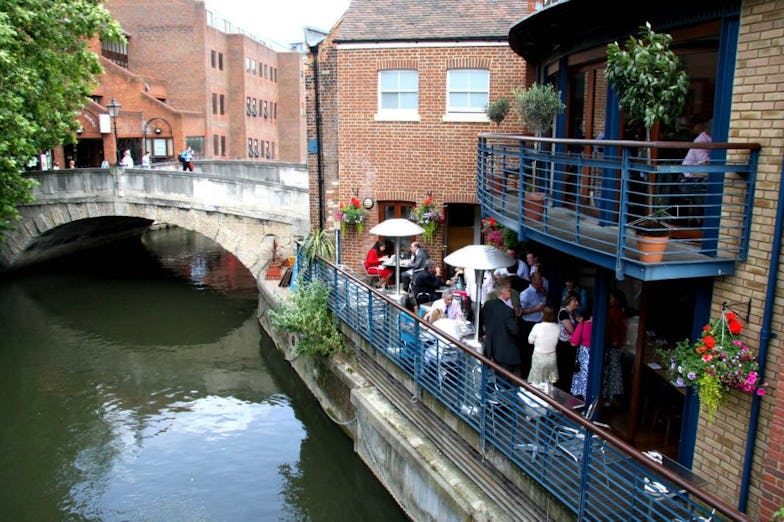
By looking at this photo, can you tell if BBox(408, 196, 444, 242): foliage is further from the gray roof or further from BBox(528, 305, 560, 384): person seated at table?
BBox(528, 305, 560, 384): person seated at table

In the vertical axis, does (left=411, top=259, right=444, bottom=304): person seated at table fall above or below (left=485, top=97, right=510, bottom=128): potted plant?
below

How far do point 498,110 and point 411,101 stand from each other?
263cm

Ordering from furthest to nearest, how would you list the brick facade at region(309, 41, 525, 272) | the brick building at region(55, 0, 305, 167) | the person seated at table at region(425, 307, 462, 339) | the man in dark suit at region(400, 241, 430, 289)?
the brick building at region(55, 0, 305, 167) → the brick facade at region(309, 41, 525, 272) → the man in dark suit at region(400, 241, 430, 289) → the person seated at table at region(425, 307, 462, 339)

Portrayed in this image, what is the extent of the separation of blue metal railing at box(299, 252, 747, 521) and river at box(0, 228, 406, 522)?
7.27 ft

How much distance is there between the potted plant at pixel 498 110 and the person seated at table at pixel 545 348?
21.1ft

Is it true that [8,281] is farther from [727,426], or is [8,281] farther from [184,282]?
[727,426]

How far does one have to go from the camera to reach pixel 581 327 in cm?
870

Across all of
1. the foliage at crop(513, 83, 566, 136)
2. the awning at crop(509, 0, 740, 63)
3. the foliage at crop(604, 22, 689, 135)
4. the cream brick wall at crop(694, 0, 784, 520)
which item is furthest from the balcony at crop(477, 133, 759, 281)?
the foliage at crop(513, 83, 566, 136)

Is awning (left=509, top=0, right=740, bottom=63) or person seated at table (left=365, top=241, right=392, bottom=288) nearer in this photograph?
awning (left=509, top=0, right=740, bottom=63)

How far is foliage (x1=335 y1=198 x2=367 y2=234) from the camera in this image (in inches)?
639

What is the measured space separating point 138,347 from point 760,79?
1569 cm

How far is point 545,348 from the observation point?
8.39 metres

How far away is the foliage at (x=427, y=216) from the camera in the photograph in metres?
15.6

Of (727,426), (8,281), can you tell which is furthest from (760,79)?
(8,281)
